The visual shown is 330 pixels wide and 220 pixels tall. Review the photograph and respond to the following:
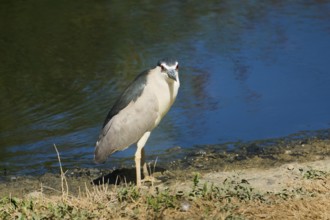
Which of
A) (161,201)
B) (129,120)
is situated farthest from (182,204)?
(129,120)

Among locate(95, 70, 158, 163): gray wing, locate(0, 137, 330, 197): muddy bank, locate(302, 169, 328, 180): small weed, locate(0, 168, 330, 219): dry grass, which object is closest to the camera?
locate(0, 168, 330, 219): dry grass

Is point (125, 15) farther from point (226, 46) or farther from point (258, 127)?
point (258, 127)

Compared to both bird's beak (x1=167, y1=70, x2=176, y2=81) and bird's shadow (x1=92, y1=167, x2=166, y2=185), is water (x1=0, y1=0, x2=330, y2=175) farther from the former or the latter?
bird's beak (x1=167, y1=70, x2=176, y2=81)

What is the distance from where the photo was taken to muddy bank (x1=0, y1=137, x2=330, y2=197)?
781 centimetres

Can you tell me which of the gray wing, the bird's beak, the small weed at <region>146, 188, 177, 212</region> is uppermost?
the bird's beak

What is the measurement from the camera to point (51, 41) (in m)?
13.6

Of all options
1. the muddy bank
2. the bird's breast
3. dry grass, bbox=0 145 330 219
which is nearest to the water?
the muddy bank

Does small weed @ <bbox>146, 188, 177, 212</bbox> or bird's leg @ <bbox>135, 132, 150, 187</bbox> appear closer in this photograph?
small weed @ <bbox>146, 188, 177, 212</bbox>

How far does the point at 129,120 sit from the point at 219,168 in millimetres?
1022

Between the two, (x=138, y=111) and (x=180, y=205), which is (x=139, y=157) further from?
(x=180, y=205)

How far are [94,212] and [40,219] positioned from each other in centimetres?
38

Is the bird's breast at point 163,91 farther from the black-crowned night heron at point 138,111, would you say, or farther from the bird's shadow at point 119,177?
the bird's shadow at point 119,177

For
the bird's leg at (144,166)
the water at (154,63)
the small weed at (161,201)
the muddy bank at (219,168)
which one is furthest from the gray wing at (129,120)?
the small weed at (161,201)

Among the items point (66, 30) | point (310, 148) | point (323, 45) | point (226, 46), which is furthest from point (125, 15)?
point (310, 148)
